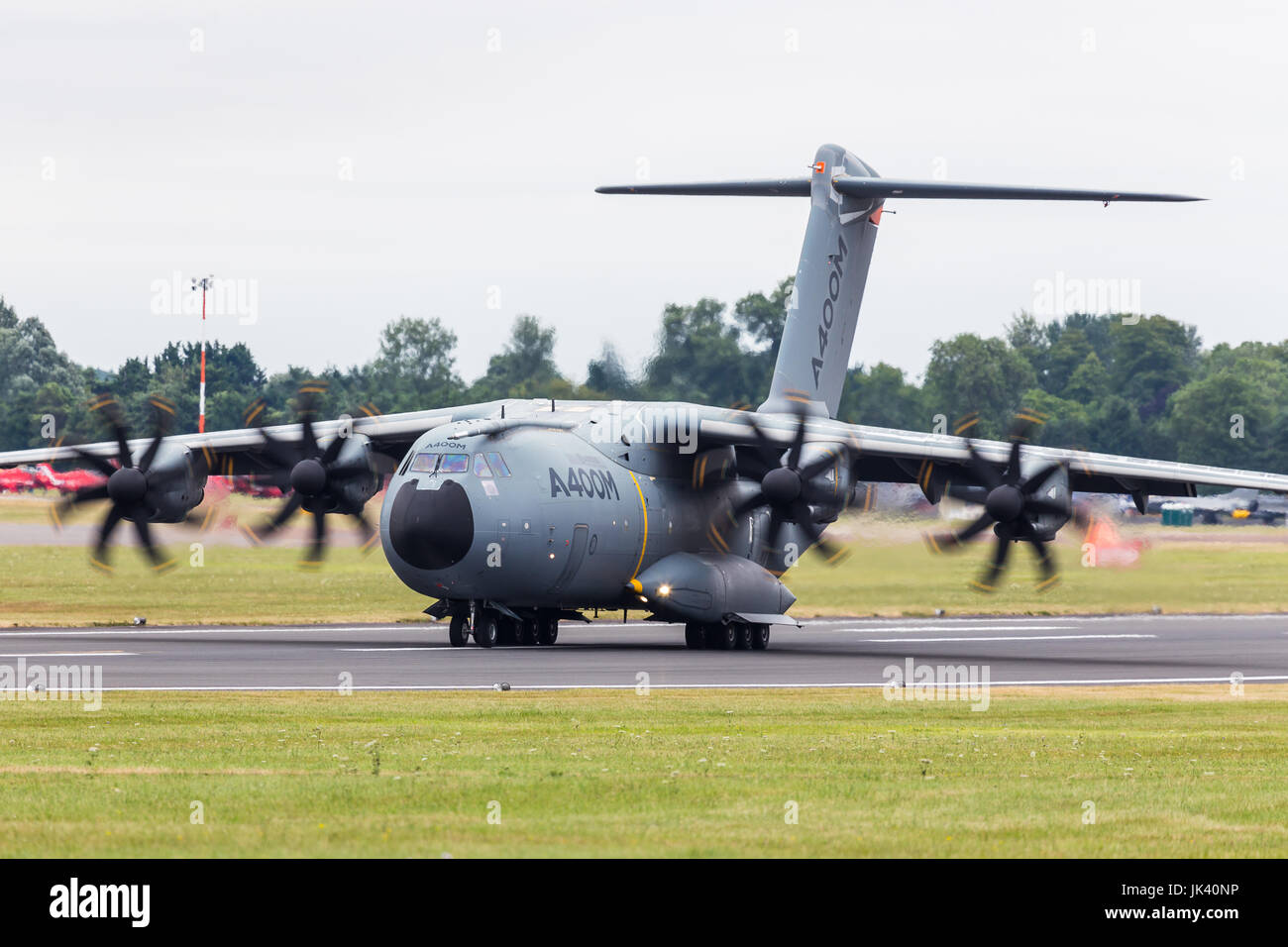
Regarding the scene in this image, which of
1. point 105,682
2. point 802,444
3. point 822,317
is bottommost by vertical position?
point 105,682

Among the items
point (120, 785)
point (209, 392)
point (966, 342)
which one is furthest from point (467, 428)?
point (209, 392)

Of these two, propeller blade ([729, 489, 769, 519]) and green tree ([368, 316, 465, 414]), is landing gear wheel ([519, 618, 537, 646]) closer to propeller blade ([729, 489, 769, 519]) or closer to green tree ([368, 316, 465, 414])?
propeller blade ([729, 489, 769, 519])

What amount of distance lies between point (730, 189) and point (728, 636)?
870 centimetres

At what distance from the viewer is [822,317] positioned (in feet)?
123

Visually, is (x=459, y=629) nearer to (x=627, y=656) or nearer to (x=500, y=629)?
(x=500, y=629)

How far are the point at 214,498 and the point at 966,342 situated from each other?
27256mm

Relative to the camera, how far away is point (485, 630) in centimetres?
3192

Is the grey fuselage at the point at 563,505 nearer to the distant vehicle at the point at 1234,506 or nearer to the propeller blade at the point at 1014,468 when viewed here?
the propeller blade at the point at 1014,468

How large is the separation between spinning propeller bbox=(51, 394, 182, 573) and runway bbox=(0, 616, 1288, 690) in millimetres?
1897

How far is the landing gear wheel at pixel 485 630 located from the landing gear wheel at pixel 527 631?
798mm

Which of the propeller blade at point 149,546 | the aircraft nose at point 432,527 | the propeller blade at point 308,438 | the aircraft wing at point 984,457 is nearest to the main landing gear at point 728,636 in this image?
the aircraft wing at point 984,457

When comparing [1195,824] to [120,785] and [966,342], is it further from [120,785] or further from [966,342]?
[966,342]

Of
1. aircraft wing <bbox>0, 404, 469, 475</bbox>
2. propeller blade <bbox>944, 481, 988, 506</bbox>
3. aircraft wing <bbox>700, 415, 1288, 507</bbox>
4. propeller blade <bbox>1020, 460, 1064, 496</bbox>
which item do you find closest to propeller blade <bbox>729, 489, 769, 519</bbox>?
aircraft wing <bbox>700, 415, 1288, 507</bbox>

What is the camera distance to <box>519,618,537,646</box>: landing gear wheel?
108ft
